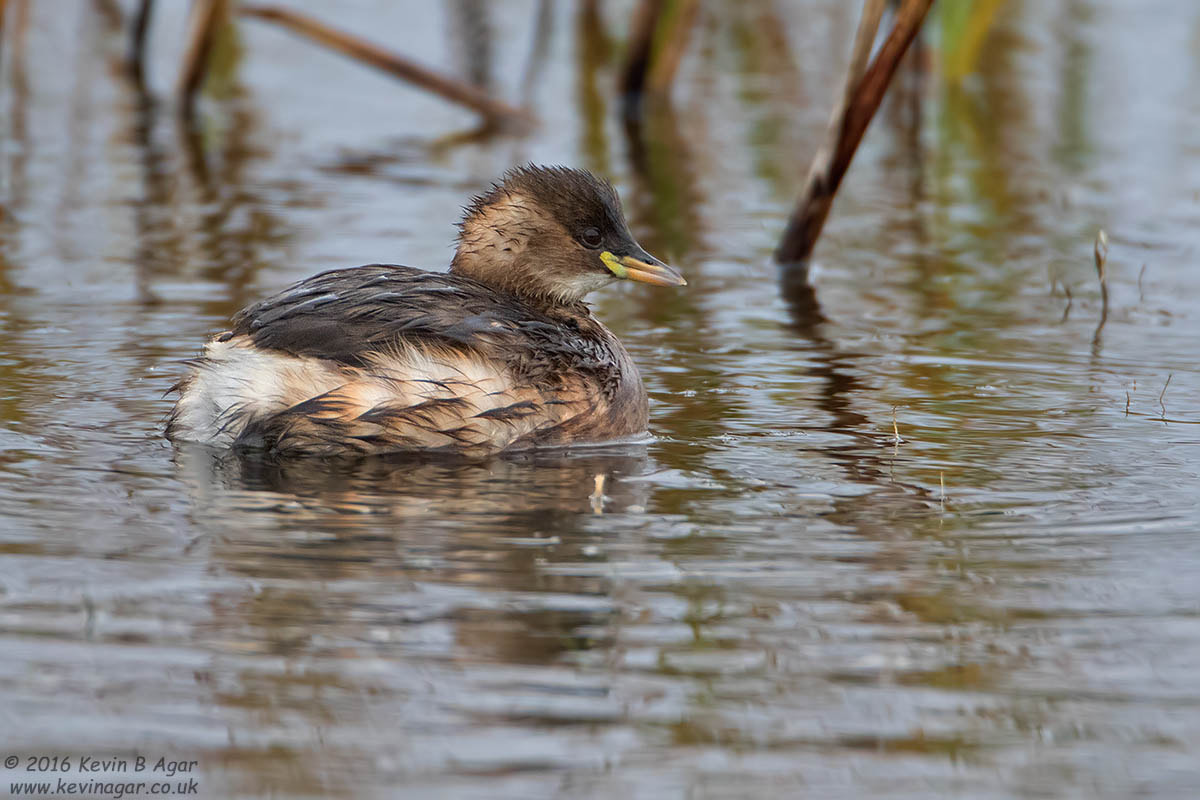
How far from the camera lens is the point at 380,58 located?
11.3 meters

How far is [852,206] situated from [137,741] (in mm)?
7675

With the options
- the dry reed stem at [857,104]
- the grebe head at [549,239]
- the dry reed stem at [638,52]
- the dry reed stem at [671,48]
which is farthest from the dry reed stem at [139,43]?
the grebe head at [549,239]

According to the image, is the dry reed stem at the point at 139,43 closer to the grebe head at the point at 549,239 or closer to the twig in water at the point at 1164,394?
the grebe head at the point at 549,239

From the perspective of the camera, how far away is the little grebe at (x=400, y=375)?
18.9 feet

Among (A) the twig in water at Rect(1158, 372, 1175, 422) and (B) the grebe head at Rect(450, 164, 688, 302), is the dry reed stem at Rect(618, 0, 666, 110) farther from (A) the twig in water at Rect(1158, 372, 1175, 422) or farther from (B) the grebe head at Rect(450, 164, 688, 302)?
(A) the twig in water at Rect(1158, 372, 1175, 422)

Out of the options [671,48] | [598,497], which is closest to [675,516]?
[598,497]

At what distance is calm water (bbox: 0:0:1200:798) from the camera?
3709 mm

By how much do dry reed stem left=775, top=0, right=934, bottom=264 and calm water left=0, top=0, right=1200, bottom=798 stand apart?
0.49 m

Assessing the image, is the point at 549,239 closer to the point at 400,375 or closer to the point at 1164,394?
the point at 400,375

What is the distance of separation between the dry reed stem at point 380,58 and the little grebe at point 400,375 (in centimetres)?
518

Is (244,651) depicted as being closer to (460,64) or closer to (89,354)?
(89,354)

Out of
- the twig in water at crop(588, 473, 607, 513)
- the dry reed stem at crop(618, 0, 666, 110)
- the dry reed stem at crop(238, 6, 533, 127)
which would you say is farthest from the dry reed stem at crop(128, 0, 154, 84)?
the twig in water at crop(588, 473, 607, 513)

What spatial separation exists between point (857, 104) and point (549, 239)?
6.42 ft

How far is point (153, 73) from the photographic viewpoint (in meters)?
14.4
